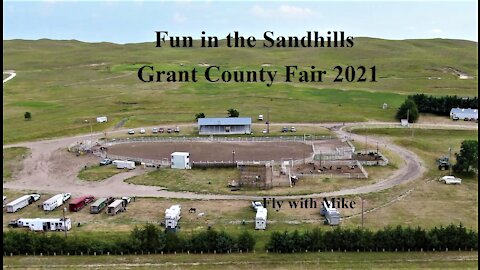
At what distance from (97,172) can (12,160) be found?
13.4 metres

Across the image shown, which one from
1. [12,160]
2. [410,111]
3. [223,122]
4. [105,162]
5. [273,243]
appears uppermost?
[410,111]

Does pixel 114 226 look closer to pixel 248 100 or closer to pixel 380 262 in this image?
pixel 380 262

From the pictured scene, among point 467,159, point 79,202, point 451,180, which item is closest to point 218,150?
point 79,202

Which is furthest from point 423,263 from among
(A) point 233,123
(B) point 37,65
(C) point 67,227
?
(B) point 37,65

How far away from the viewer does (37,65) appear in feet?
545

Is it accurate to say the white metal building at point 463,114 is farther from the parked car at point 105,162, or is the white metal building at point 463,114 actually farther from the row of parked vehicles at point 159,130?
the parked car at point 105,162

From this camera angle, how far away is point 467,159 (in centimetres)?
5184

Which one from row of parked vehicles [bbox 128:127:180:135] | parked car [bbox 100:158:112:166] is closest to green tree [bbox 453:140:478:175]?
row of parked vehicles [bbox 128:127:180:135]

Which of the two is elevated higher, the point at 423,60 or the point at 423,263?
the point at 423,60

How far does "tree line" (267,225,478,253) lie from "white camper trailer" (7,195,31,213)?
79.3ft

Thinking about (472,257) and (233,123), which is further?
(233,123)

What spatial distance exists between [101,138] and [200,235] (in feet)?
132

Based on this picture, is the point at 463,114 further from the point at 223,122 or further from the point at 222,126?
the point at 222,126

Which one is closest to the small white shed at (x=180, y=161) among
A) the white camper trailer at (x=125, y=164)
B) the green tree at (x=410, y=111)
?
the white camper trailer at (x=125, y=164)
